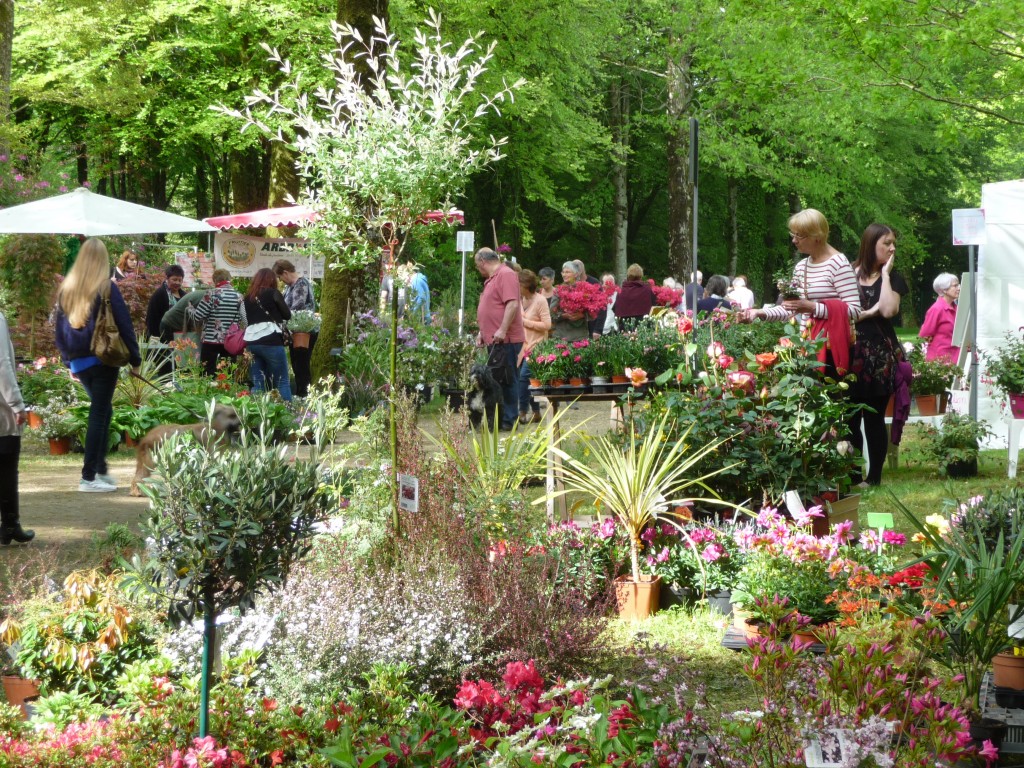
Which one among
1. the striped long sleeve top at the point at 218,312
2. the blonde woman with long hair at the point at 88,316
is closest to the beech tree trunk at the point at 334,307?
the striped long sleeve top at the point at 218,312

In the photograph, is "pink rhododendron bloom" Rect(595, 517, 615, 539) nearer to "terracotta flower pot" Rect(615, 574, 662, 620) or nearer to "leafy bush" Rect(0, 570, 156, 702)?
"terracotta flower pot" Rect(615, 574, 662, 620)

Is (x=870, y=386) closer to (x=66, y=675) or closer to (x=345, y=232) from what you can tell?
(x=345, y=232)

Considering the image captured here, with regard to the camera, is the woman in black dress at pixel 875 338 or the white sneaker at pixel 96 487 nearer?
the woman in black dress at pixel 875 338

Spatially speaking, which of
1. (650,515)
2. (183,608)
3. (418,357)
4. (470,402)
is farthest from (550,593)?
(418,357)

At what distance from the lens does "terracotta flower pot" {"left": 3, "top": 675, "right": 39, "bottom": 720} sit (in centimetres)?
414

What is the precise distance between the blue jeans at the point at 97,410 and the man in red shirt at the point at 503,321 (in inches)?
151

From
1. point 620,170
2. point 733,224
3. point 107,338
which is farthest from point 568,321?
point 733,224

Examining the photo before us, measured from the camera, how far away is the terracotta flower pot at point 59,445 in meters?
10.7

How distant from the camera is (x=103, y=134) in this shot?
2612 centimetres

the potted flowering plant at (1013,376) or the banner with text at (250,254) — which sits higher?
the banner with text at (250,254)

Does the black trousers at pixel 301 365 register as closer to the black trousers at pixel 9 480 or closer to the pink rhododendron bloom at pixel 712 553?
the black trousers at pixel 9 480

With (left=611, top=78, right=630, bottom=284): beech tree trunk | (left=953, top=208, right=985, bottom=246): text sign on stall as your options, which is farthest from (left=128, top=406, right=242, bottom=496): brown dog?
(left=611, top=78, right=630, bottom=284): beech tree trunk

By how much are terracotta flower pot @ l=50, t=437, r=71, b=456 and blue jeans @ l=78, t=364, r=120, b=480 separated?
2.27 metres

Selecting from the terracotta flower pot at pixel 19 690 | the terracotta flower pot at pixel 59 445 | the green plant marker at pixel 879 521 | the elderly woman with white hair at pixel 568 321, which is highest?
the elderly woman with white hair at pixel 568 321
